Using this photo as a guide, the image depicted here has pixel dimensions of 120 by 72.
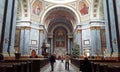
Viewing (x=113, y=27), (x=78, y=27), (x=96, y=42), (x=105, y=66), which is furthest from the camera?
(x=78, y=27)

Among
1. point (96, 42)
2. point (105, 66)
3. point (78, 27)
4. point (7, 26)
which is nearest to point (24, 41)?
point (78, 27)

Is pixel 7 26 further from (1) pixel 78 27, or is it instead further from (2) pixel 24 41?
(1) pixel 78 27

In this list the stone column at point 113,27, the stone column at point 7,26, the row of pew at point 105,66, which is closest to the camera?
the row of pew at point 105,66

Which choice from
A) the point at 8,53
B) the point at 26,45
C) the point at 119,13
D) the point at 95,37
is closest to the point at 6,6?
the point at 8,53

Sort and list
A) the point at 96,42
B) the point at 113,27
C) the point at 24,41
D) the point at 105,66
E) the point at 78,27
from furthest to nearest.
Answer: the point at 78,27 → the point at 24,41 → the point at 96,42 → the point at 113,27 → the point at 105,66

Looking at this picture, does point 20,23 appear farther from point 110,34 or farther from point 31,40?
point 110,34

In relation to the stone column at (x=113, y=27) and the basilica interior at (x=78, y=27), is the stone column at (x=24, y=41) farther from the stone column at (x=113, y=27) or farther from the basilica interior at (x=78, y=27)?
the stone column at (x=113, y=27)

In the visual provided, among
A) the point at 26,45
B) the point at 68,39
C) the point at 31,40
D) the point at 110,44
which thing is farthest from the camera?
the point at 68,39

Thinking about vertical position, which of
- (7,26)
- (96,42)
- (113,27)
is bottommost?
(96,42)

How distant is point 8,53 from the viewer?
12539 mm

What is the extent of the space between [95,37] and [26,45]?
10697 millimetres

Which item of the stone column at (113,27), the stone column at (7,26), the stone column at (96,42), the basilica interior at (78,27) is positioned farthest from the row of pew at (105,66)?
the stone column at (96,42)

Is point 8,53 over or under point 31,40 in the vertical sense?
under

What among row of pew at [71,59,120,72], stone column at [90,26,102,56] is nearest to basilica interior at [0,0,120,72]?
stone column at [90,26,102,56]
